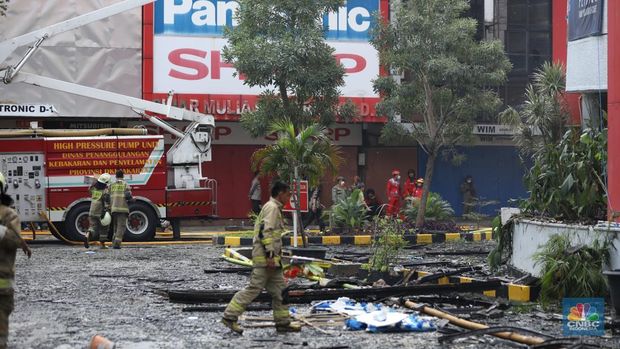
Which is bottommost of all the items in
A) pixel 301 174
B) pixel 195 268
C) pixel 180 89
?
pixel 195 268

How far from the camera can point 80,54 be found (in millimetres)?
33344

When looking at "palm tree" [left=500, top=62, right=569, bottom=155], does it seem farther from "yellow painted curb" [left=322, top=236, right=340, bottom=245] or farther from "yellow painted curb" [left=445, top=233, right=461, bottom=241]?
"yellow painted curb" [left=322, top=236, right=340, bottom=245]

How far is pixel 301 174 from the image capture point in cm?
2336

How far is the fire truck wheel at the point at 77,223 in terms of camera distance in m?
26.5

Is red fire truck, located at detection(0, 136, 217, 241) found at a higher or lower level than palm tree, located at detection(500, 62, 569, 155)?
lower

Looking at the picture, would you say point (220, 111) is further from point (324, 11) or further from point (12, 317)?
point (12, 317)

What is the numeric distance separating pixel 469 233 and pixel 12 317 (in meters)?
16.5

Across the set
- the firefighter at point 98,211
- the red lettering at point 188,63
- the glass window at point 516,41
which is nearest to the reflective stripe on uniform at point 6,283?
the firefighter at point 98,211

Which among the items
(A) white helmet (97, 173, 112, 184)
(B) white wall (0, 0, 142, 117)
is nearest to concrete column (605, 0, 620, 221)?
(A) white helmet (97, 173, 112, 184)

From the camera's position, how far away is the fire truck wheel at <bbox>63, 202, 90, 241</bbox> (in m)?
26.5

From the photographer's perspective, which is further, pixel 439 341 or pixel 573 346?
pixel 439 341

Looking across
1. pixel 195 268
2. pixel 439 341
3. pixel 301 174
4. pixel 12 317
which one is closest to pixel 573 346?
pixel 439 341

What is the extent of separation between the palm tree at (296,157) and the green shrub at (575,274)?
9307 millimetres

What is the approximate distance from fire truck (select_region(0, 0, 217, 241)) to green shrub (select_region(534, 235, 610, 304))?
572 inches
